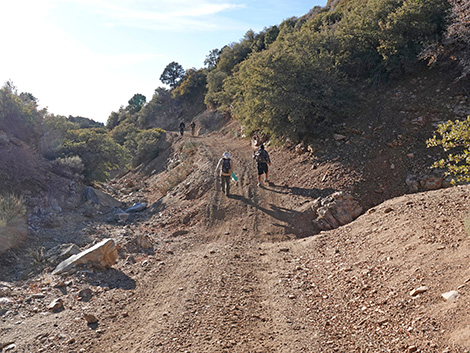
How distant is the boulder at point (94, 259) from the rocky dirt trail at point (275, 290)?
0.19 metres

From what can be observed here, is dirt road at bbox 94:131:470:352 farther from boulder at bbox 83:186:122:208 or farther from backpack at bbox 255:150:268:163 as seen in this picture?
boulder at bbox 83:186:122:208

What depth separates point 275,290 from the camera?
5.69 meters

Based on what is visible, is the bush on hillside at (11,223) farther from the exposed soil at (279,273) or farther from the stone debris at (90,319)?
the stone debris at (90,319)

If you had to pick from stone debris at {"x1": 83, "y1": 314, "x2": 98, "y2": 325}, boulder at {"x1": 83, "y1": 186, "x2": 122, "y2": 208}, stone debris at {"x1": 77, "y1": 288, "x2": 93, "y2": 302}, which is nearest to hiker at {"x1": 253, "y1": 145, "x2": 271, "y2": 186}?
boulder at {"x1": 83, "y1": 186, "x2": 122, "y2": 208}

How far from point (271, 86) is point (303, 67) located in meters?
1.51

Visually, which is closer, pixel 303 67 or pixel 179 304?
pixel 179 304

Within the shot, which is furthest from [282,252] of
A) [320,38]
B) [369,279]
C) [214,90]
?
[214,90]

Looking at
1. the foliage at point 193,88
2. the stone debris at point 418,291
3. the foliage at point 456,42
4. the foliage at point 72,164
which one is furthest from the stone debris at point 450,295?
the foliage at point 193,88

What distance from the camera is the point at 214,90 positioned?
36.0 metres

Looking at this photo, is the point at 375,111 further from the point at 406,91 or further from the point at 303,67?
the point at 303,67

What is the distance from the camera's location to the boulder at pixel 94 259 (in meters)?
7.26

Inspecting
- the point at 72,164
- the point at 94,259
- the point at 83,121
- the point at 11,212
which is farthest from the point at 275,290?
the point at 83,121

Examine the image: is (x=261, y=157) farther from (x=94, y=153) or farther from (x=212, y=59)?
(x=212, y=59)

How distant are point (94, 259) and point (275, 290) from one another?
4.21 metres
